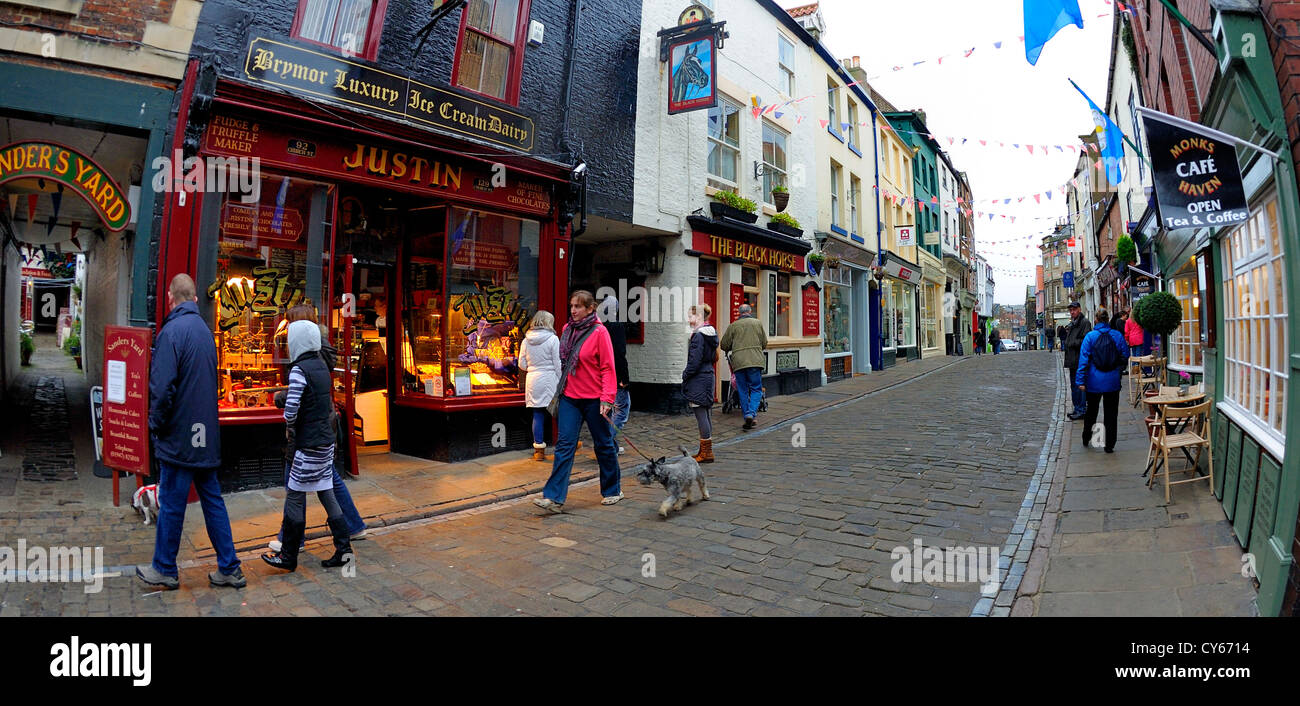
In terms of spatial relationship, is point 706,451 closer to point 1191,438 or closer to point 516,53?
point 1191,438

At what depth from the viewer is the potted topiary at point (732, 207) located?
12.4 meters

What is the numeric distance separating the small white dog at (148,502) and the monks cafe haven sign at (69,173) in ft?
7.48

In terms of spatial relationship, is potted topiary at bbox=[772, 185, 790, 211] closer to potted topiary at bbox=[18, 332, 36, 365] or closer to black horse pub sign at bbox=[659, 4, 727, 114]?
black horse pub sign at bbox=[659, 4, 727, 114]

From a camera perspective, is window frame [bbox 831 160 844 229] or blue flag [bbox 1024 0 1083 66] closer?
blue flag [bbox 1024 0 1083 66]

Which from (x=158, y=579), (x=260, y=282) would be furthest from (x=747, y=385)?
(x=158, y=579)

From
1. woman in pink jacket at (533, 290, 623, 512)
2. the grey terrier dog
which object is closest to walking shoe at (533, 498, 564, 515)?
woman in pink jacket at (533, 290, 623, 512)

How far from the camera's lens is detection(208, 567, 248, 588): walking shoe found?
3954 millimetres

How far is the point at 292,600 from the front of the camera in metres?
3.82

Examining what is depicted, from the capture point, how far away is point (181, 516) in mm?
3945

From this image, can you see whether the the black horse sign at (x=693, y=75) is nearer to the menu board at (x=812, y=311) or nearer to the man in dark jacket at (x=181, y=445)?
the menu board at (x=812, y=311)

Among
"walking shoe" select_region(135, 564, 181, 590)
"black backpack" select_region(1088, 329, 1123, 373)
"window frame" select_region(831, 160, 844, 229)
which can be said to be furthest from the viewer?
"window frame" select_region(831, 160, 844, 229)

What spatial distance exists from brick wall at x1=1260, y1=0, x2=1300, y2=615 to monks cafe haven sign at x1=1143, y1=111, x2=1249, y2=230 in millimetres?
628

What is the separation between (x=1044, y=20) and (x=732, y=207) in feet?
24.8
